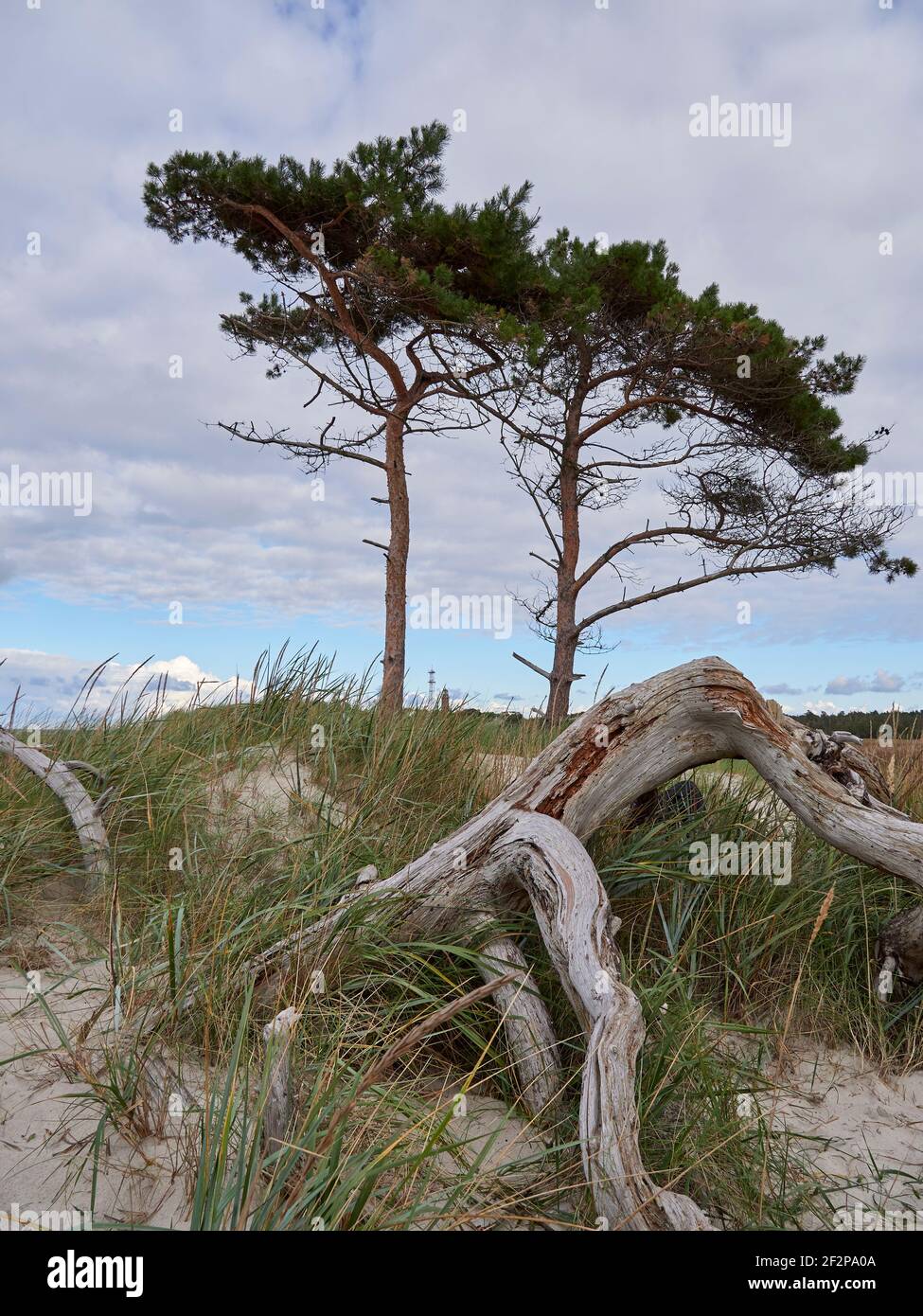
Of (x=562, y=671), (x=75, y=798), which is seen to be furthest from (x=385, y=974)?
(x=562, y=671)

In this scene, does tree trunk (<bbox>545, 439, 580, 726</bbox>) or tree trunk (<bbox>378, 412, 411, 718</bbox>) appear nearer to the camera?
tree trunk (<bbox>378, 412, 411, 718</bbox>)

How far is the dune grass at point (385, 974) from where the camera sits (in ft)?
7.83

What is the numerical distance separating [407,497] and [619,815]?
11209 millimetres

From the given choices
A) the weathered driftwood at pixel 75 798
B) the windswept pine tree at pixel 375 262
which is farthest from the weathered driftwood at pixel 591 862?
the windswept pine tree at pixel 375 262

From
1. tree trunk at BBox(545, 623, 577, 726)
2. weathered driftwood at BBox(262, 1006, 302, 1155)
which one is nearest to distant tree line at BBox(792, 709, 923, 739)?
weathered driftwood at BBox(262, 1006, 302, 1155)

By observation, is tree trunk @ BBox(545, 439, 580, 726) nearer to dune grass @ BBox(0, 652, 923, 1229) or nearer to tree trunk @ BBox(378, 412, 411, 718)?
tree trunk @ BBox(378, 412, 411, 718)

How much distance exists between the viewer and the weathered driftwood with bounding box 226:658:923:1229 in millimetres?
2451

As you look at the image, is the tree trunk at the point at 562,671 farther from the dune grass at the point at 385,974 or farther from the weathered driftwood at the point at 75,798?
the weathered driftwood at the point at 75,798

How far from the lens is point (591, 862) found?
3281mm

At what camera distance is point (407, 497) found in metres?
15.0

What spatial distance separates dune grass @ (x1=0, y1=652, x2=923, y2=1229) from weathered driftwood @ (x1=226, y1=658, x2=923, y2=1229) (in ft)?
0.45

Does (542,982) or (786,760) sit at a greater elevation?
(786,760)

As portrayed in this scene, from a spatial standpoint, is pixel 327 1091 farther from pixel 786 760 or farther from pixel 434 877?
pixel 786 760
